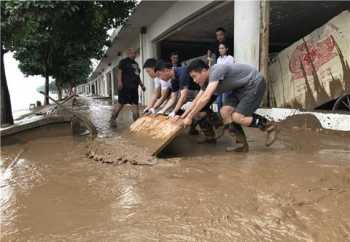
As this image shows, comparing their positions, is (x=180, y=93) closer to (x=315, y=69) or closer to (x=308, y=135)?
(x=308, y=135)

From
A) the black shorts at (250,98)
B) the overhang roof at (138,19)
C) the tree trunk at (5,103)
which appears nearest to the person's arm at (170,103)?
the black shorts at (250,98)

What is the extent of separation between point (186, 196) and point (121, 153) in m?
1.64

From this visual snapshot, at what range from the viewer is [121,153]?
4090mm

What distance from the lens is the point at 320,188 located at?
2.69 meters

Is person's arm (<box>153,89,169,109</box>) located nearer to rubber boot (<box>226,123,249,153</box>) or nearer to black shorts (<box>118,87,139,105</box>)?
rubber boot (<box>226,123,249,153</box>)

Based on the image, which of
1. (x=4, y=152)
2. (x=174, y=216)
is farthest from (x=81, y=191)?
(x=4, y=152)

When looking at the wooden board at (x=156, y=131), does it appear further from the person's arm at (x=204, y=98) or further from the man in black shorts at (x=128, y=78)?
the man in black shorts at (x=128, y=78)

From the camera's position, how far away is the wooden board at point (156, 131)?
395 centimetres

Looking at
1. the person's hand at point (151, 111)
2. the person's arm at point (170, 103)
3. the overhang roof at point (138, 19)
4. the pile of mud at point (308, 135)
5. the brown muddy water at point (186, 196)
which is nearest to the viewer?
the brown muddy water at point (186, 196)

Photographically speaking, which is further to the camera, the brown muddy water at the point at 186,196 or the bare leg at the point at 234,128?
the bare leg at the point at 234,128

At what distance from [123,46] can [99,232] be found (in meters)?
17.7

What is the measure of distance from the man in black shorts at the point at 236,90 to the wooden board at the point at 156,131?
7.3 inches

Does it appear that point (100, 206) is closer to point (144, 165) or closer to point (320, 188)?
point (144, 165)

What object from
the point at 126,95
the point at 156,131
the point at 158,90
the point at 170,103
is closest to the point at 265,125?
the point at 156,131
